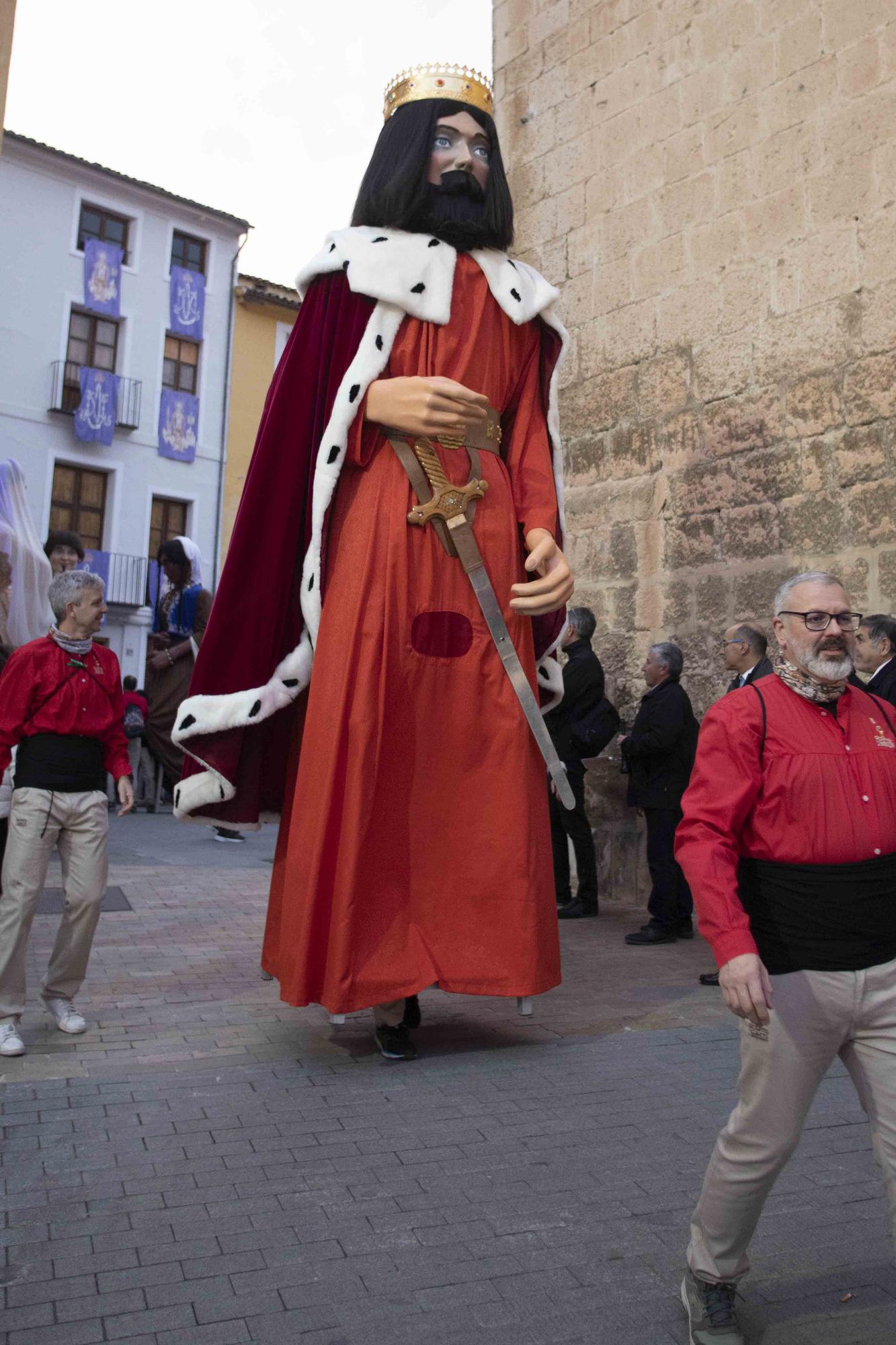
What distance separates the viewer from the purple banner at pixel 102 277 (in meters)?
24.3

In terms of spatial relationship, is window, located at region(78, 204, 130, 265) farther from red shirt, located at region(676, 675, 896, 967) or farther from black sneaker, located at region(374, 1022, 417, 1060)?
red shirt, located at region(676, 675, 896, 967)

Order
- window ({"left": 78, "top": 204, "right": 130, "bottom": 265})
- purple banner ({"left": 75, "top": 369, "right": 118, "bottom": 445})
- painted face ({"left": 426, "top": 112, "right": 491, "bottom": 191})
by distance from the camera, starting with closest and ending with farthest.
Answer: painted face ({"left": 426, "top": 112, "right": 491, "bottom": 191}) → purple banner ({"left": 75, "top": 369, "right": 118, "bottom": 445}) → window ({"left": 78, "top": 204, "right": 130, "bottom": 265})

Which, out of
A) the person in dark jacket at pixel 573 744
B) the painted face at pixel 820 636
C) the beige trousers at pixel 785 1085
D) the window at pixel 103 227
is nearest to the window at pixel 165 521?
the window at pixel 103 227

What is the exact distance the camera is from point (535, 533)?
12.3ft

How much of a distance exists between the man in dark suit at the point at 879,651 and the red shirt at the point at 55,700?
2877mm

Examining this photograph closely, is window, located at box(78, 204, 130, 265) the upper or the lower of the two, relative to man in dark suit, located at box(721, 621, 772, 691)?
upper

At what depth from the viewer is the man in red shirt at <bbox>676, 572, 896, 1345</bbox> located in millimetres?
2029

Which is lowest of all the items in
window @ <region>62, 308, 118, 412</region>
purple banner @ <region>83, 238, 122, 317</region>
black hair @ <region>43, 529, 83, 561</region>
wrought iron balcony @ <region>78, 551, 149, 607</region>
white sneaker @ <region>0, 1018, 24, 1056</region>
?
white sneaker @ <region>0, 1018, 24, 1056</region>

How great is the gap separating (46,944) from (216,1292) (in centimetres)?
319

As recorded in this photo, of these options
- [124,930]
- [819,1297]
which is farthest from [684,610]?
[819,1297]

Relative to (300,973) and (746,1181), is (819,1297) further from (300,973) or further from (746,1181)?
(300,973)

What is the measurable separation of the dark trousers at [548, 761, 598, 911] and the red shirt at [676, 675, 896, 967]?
160 inches

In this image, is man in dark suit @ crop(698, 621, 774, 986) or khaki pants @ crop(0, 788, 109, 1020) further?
man in dark suit @ crop(698, 621, 774, 986)

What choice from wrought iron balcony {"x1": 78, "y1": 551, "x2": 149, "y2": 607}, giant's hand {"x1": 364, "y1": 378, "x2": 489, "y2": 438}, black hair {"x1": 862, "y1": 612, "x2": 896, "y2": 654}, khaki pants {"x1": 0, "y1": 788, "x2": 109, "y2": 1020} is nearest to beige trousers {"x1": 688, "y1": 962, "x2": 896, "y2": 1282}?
giant's hand {"x1": 364, "y1": 378, "x2": 489, "y2": 438}
